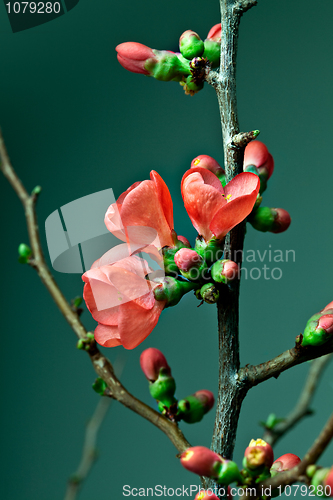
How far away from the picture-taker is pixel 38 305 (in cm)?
113

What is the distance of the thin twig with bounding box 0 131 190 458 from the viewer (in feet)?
1.28

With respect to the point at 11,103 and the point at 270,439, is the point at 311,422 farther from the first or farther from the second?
the point at 11,103

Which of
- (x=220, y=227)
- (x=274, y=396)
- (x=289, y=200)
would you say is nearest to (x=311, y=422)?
(x=274, y=396)

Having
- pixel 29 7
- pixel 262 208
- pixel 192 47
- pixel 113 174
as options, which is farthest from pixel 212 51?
pixel 113 174

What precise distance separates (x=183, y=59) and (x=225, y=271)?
201mm

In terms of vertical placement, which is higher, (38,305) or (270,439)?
(38,305)

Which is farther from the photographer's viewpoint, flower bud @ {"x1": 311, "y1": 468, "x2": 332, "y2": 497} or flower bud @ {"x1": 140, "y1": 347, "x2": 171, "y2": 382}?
flower bud @ {"x1": 140, "y1": 347, "x2": 171, "y2": 382}

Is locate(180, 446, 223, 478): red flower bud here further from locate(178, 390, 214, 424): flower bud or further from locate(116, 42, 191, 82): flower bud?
locate(116, 42, 191, 82): flower bud

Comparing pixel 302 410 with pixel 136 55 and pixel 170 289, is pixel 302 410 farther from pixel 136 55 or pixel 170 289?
pixel 136 55

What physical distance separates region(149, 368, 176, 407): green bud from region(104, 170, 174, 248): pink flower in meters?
0.13

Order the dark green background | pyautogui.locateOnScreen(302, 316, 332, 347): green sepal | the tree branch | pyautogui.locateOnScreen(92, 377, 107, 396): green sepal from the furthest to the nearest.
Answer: the dark green background
pyautogui.locateOnScreen(92, 377, 107, 396): green sepal
pyautogui.locateOnScreen(302, 316, 332, 347): green sepal
the tree branch

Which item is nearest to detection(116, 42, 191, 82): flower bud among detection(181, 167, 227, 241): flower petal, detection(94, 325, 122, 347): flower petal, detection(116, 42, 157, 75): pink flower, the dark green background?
detection(116, 42, 157, 75): pink flower

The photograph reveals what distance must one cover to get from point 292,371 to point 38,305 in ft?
2.16

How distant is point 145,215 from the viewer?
32cm
